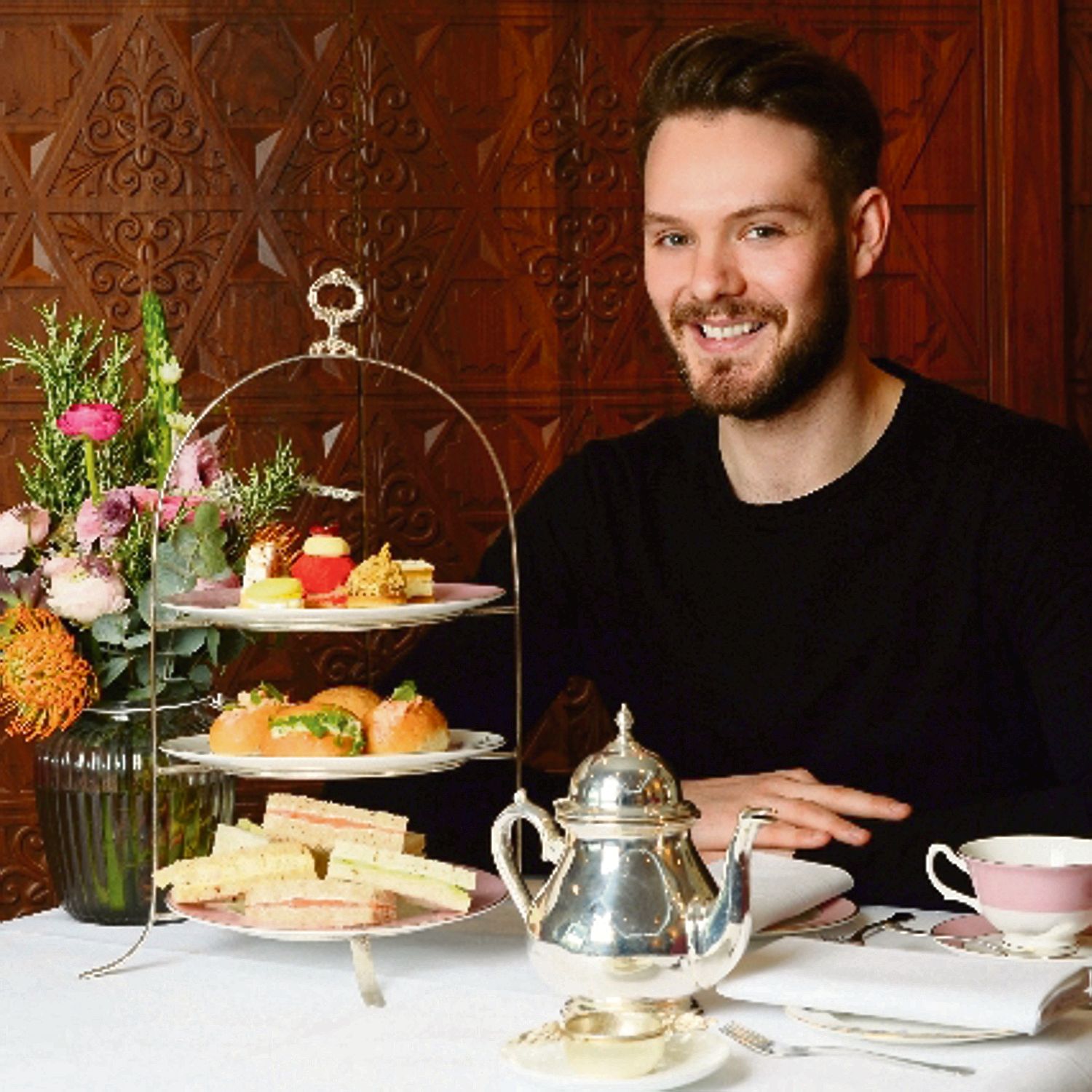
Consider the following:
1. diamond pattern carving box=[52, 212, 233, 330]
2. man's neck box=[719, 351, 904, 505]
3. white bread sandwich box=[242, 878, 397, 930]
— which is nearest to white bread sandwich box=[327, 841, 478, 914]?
white bread sandwich box=[242, 878, 397, 930]

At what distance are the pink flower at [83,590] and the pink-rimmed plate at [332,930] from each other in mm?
257

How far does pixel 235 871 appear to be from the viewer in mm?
1557

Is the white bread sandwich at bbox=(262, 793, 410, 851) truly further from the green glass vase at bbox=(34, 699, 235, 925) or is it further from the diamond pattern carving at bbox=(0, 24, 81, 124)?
the diamond pattern carving at bbox=(0, 24, 81, 124)

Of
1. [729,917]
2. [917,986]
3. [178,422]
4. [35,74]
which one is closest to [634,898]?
[729,917]

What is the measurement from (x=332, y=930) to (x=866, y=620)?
926 mm

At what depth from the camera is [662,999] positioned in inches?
50.2

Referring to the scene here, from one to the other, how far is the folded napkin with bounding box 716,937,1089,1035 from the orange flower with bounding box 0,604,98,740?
2.11 ft

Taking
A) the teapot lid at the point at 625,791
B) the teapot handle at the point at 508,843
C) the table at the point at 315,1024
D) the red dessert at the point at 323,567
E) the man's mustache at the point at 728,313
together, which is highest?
the man's mustache at the point at 728,313

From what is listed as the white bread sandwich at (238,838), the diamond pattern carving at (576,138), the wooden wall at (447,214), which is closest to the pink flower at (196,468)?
the white bread sandwich at (238,838)

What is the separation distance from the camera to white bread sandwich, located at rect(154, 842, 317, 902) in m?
1.55

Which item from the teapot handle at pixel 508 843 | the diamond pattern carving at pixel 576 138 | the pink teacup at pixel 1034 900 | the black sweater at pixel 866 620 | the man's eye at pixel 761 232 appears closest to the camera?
the teapot handle at pixel 508 843

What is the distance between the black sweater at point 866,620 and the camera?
7.11 ft

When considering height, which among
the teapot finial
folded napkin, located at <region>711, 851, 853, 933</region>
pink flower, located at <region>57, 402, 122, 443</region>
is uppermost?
pink flower, located at <region>57, 402, 122, 443</region>

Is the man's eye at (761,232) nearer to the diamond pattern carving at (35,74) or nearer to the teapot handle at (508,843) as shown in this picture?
the teapot handle at (508,843)
